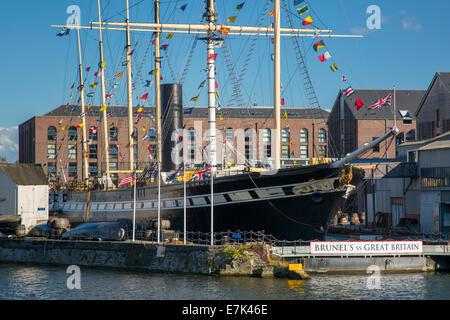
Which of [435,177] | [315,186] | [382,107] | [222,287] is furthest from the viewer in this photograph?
A: [382,107]

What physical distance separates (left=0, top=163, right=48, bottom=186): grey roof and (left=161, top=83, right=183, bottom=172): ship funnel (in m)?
9.75

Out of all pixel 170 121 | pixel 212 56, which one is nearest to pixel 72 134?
pixel 170 121

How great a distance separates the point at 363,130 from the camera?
79.3 m

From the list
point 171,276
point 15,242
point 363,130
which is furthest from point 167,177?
point 363,130

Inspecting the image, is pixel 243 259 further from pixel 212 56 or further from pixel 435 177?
pixel 435 177

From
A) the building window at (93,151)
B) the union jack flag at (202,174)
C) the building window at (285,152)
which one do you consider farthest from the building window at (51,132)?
the union jack flag at (202,174)

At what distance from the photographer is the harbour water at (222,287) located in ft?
94.9

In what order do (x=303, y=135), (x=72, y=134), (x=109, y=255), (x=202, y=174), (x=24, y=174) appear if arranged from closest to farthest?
(x=109, y=255) → (x=202, y=174) → (x=24, y=174) → (x=72, y=134) → (x=303, y=135)

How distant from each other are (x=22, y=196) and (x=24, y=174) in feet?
6.93

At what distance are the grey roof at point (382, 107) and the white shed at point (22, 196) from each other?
41.6 meters

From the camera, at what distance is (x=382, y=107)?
81.1 meters

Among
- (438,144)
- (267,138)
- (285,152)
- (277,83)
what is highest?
(267,138)
